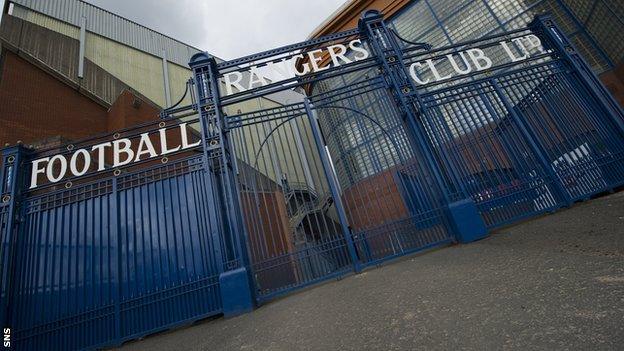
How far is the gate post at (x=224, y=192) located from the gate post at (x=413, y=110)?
3.05 meters

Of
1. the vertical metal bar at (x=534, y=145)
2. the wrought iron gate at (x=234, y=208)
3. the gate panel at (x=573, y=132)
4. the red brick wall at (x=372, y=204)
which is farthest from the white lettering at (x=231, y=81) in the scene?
the gate panel at (x=573, y=132)

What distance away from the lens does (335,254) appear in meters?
4.69

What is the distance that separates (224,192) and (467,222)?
367 centimetres

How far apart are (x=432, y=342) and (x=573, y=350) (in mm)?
696

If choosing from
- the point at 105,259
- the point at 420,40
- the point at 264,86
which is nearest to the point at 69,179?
the point at 105,259

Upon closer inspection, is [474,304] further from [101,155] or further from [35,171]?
[35,171]

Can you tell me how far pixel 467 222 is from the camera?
439 cm

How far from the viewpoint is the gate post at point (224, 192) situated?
406cm

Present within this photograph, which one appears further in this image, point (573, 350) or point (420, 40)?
point (420, 40)

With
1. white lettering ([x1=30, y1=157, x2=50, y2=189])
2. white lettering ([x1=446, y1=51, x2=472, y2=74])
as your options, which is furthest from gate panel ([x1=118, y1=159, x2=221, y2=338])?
white lettering ([x1=446, y1=51, x2=472, y2=74])

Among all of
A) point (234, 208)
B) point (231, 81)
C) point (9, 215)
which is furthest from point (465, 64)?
point (9, 215)

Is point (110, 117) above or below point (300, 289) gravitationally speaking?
above

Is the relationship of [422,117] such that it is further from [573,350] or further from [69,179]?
[69,179]

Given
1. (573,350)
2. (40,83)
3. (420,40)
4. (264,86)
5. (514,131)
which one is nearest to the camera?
(573,350)
